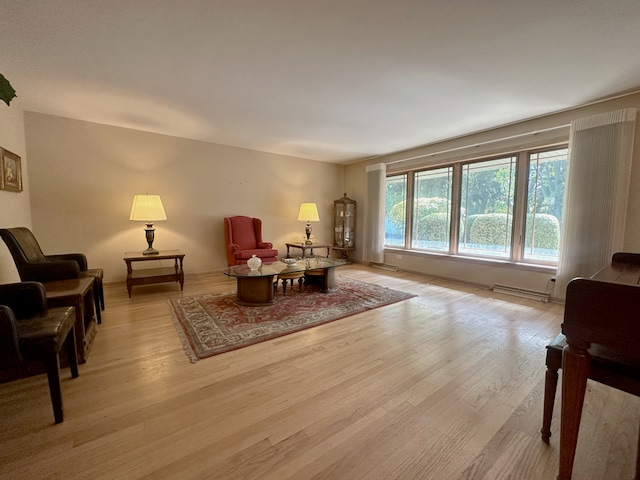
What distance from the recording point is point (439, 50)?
210 cm

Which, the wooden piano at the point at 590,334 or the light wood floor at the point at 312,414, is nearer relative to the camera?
the wooden piano at the point at 590,334

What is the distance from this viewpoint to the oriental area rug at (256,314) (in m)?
2.27

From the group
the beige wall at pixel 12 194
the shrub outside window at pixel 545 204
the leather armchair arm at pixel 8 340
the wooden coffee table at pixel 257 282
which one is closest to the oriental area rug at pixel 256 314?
the wooden coffee table at pixel 257 282

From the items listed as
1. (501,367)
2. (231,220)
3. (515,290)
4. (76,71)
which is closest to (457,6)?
(501,367)

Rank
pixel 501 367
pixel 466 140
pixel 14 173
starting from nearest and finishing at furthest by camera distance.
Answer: pixel 501 367, pixel 14 173, pixel 466 140

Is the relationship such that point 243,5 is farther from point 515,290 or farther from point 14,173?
point 515,290

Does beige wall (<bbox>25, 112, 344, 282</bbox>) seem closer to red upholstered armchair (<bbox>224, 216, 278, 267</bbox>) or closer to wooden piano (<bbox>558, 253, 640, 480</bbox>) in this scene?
red upholstered armchair (<bbox>224, 216, 278, 267</bbox>)

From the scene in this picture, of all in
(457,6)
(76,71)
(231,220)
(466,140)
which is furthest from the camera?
(231,220)

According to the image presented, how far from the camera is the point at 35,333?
1.34 meters

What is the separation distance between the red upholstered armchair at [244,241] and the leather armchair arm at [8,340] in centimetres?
299

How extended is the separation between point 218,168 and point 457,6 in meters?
4.30

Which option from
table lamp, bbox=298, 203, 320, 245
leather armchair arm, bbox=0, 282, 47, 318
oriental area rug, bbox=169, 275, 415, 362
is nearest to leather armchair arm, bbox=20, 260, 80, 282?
leather armchair arm, bbox=0, 282, 47, 318

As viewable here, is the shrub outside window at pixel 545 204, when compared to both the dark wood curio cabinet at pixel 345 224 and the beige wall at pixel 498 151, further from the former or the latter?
the dark wood curio cabinet at pixel 345 224

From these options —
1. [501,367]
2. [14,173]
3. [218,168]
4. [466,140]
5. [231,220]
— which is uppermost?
[466,140]
